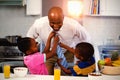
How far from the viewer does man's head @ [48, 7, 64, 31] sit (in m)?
2.99

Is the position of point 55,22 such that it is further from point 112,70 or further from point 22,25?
point 112,70

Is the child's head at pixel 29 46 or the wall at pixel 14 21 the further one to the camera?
the wall at pixel 14 21

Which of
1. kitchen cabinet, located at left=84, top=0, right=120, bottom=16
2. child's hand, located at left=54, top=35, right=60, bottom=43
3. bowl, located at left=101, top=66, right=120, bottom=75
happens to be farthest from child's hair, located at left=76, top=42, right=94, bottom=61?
kitchen cabinet, located at left=84, top=0, right=120, bottom=16

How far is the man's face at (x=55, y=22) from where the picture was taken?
9.80 feet

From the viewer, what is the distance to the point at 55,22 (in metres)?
3.00

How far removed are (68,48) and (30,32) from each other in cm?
48

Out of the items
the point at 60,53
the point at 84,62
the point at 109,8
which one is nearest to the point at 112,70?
the point at 84,62

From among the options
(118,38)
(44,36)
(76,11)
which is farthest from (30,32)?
(118,38)

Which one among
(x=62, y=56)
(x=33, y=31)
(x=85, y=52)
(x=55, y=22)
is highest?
(x=55, y=22)

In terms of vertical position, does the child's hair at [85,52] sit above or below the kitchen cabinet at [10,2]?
below

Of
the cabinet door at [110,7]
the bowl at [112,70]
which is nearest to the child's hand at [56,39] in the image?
the cabinet door at [110,7]

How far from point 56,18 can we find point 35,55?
0.62 meters

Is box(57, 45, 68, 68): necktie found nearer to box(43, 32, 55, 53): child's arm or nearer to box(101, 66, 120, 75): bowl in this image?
box(43, 32, 55, 53): child's arm

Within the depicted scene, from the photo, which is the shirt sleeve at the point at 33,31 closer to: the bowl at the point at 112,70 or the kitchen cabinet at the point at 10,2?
the kitchen cabinet at the point at 10,2
